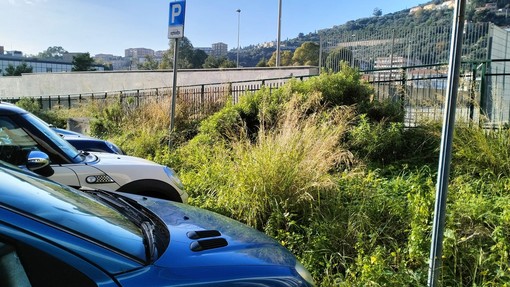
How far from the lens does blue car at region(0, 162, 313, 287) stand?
1.45 meters

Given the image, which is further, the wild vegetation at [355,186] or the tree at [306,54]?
the tree at [306,54]

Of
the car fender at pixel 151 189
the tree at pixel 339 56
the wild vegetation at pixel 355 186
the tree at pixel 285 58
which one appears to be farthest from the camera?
the tree at pixel 285 58

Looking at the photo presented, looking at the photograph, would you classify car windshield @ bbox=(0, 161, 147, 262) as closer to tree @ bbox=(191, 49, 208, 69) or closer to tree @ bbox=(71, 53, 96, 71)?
tree @ bbox=(191, 49, 208, 69)

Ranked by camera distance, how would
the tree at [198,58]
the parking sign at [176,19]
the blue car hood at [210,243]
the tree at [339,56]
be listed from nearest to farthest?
the blue car hood at [210,243]
the parking sign at [176,19]
the tree at [339,56]
the tree at [198,58]

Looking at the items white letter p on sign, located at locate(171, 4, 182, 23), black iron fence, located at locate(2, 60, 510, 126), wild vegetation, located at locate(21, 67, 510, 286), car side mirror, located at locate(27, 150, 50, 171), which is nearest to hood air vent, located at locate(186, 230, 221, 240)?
wild vegetation, located at locate(21, 67, 510, 286)

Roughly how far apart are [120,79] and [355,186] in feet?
97.2

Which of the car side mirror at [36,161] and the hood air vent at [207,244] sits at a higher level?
the car side mirror at [36,161]

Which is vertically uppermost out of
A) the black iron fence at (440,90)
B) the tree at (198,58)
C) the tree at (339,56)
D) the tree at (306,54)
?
the tree at (198,58)

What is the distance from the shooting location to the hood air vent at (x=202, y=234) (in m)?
2.19

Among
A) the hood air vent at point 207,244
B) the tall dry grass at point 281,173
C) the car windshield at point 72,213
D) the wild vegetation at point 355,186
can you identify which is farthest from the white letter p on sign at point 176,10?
the hood air vent at point 207,244

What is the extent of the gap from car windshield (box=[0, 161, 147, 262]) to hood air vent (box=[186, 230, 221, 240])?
247mm

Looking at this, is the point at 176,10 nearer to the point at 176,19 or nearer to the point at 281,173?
the point at 176,19

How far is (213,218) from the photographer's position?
2.74 meters

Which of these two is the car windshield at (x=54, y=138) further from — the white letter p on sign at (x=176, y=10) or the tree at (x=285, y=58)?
the tree at (x=285, y=58)
